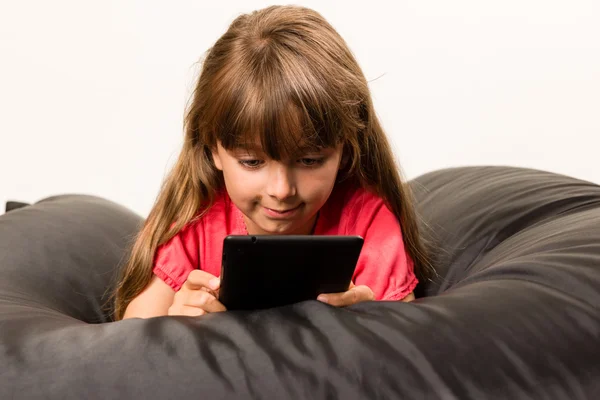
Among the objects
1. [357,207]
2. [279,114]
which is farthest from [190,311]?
[357,207]

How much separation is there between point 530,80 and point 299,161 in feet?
5.46

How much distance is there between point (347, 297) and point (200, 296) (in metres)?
0.23

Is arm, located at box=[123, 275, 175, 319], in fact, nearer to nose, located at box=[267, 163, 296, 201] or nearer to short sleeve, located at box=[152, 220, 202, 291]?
short sleeve, located at box=[152, 220, 202, 291]

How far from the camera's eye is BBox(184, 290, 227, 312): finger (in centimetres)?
147

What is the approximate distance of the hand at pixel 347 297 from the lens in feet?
4.63

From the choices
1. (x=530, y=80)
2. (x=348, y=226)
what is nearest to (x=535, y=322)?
(x=348, y=226)

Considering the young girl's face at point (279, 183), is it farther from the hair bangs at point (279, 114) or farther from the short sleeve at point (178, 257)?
the short sleeve at point (178, 257)

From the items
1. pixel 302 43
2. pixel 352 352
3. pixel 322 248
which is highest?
pixel 302 43

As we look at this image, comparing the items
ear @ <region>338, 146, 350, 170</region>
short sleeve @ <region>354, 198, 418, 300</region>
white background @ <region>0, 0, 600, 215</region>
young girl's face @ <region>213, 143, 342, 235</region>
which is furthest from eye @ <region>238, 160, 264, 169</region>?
white background @ <region>0, 0, 600, 215</region>

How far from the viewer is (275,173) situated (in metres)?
1.56

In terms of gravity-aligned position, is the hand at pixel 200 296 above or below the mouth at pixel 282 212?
below

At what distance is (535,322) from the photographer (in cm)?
132

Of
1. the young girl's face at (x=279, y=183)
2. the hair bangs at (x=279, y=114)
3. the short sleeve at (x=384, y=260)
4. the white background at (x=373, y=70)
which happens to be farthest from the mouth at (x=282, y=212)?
the white background at (x=373, y=70)

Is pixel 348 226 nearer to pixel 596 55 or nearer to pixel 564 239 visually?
pixel 564 239
